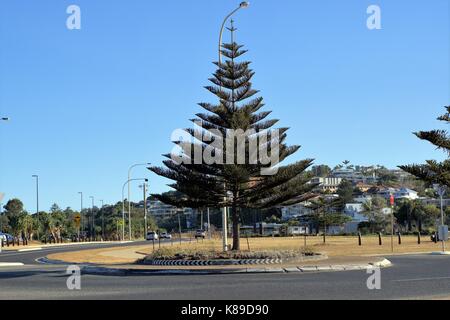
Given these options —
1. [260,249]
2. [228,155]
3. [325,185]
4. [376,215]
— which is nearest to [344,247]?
[260,249]

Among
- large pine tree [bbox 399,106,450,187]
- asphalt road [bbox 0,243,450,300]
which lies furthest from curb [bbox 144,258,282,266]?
large pine tree [bbox 399,106,450,187]

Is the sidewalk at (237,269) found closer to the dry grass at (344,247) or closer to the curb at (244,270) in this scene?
Result: the curb at (244,270)

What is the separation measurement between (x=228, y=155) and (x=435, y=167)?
10.0 meters

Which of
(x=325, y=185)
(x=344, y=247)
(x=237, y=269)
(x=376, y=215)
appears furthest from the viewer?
(x=325, y=185)

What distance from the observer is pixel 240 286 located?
50.2ft

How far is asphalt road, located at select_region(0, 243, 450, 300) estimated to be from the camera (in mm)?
13180

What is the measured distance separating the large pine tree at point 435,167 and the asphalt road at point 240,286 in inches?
96.7

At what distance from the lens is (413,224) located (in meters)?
93.2

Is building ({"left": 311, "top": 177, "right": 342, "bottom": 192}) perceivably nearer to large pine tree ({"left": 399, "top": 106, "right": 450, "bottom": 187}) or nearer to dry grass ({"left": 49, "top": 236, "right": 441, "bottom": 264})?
dry grass ({"left": 49, "top": 236, "right": 441, "bottom": 264})

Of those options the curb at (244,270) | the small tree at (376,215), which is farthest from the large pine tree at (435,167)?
the small tree at (376,215)

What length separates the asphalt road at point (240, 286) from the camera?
43.2 ft

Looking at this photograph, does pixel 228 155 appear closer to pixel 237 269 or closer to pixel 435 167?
pixel 237 269
